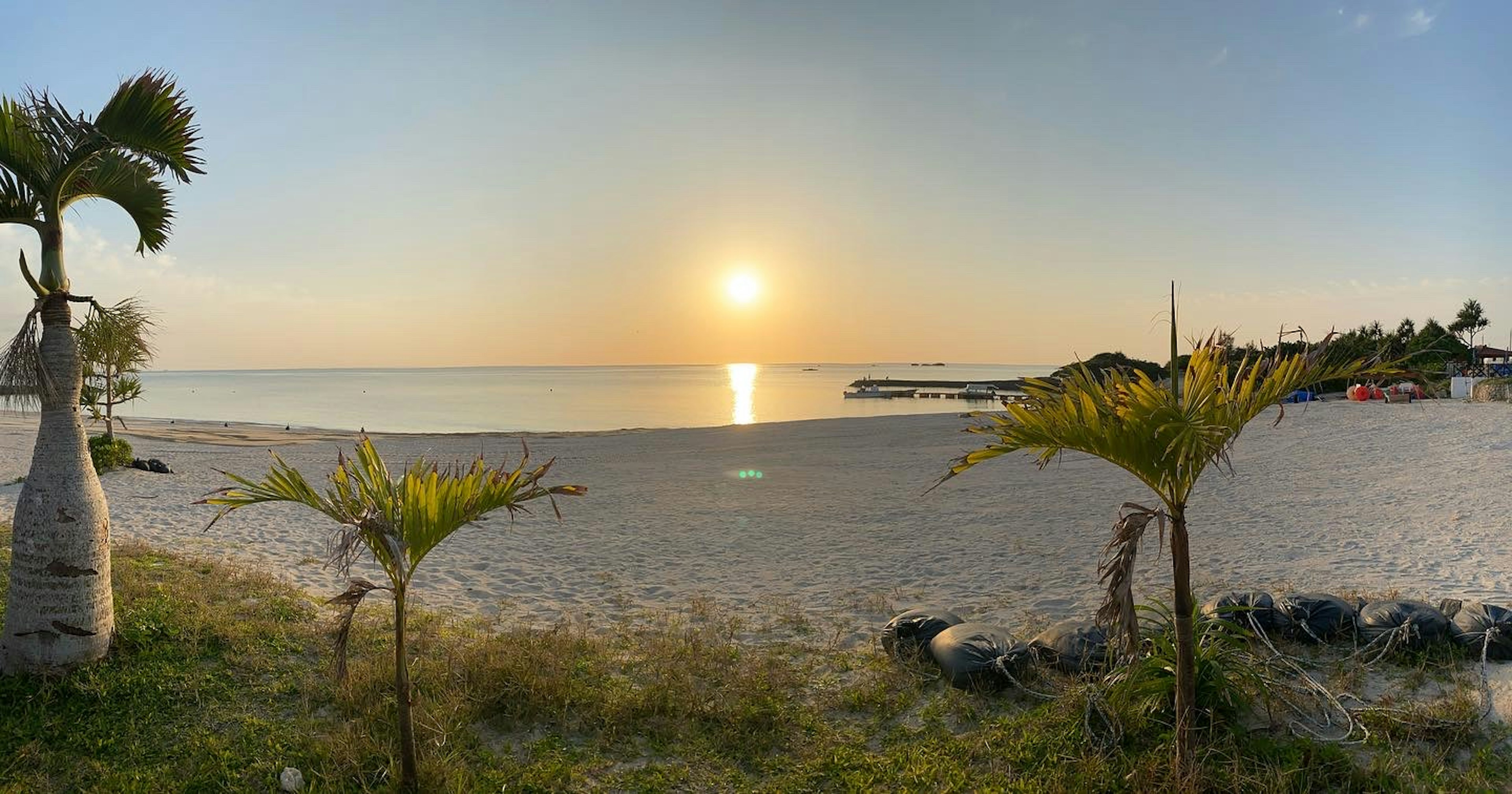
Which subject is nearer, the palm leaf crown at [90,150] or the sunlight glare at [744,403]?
the palm leaf crown at [90,150]

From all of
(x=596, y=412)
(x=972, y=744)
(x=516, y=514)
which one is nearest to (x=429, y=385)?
(x=596, y=412)

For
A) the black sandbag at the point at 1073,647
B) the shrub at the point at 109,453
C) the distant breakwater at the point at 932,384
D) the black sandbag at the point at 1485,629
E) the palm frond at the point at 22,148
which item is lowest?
the black sandbag at the point at 1073,647

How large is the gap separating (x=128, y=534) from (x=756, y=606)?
8997mm

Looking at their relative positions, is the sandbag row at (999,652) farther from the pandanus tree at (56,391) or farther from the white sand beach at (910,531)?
the pandanus tree at (56,391)

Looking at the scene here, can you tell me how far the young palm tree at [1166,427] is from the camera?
3.35m

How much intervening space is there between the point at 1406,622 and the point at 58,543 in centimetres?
889

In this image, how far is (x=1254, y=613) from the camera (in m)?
5.63

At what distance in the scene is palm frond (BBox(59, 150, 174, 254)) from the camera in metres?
5.16

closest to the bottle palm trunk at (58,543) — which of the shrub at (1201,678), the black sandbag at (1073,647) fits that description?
the black sandbag at (1073,647)

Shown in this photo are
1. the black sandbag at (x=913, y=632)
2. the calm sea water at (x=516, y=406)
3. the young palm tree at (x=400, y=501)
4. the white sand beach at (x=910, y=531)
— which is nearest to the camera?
the young palm tree at (x=400, y=501)

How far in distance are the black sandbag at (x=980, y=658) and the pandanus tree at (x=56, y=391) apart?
567 cm

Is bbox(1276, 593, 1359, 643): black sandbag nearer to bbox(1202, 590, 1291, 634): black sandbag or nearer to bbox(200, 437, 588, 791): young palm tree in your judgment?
bbox(1202, 590, 1291, 634): black sandbag

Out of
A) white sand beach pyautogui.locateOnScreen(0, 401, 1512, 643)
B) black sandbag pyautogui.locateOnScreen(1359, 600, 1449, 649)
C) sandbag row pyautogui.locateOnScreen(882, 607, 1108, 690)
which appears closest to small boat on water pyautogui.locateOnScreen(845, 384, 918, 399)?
white sand beach pyautogui.locateOnScreen(0, 401, 1512, 643)

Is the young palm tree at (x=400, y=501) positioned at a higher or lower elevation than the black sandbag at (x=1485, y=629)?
higher
